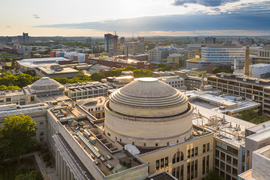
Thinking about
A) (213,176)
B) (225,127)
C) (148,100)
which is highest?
(148,100)

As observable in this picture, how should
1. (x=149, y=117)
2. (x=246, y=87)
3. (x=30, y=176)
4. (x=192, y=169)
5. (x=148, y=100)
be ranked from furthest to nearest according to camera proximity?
(x=246, y=87) < (x=192, y=169) < (x=30, y=176) < (x=148, y=100) < (x=149, y=117)

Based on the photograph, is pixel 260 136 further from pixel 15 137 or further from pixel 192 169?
pixel 15 137

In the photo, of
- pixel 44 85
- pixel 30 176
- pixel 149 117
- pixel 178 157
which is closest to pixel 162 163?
pixel 178 157

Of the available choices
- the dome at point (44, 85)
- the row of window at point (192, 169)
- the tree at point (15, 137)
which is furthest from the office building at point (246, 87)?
the tree at point (15, 137)

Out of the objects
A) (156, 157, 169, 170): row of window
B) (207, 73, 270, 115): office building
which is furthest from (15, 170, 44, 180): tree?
(207, 73, 270, 115): office building

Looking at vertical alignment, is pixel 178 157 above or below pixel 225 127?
below

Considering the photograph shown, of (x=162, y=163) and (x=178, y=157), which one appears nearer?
(x=162, y=163)

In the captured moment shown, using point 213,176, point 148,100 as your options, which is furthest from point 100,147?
point 213,176

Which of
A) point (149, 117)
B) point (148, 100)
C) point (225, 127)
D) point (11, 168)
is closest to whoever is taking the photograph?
point (149, 117)

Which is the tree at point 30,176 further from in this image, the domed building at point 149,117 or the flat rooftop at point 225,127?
the flat rooftop at point 225,127
